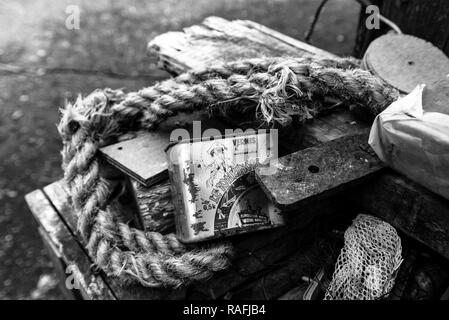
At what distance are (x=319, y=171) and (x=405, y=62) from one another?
0.51 metres

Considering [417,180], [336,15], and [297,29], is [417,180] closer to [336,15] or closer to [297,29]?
[297,29]

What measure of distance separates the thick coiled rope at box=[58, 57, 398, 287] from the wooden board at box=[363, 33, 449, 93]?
0.24 feet

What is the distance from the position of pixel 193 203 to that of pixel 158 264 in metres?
0.16

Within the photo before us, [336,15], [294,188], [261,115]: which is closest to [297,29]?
[336,15]

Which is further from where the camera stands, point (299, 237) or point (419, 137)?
point (299, 237)

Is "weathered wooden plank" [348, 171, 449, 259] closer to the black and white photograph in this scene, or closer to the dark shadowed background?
the black and white photograph

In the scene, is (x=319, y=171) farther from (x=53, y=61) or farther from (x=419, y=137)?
(x=53, y=61)

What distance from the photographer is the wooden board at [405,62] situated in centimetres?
106

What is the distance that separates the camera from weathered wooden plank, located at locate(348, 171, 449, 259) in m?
0.79

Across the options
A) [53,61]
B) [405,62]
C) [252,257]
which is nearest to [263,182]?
[252,257]

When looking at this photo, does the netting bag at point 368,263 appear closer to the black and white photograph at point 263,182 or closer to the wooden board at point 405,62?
the black and white photograph at point 263,182

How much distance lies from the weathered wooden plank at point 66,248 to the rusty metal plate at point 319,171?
0.50 metres

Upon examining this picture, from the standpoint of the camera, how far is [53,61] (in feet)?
10.7

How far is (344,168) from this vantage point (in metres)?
0.84
